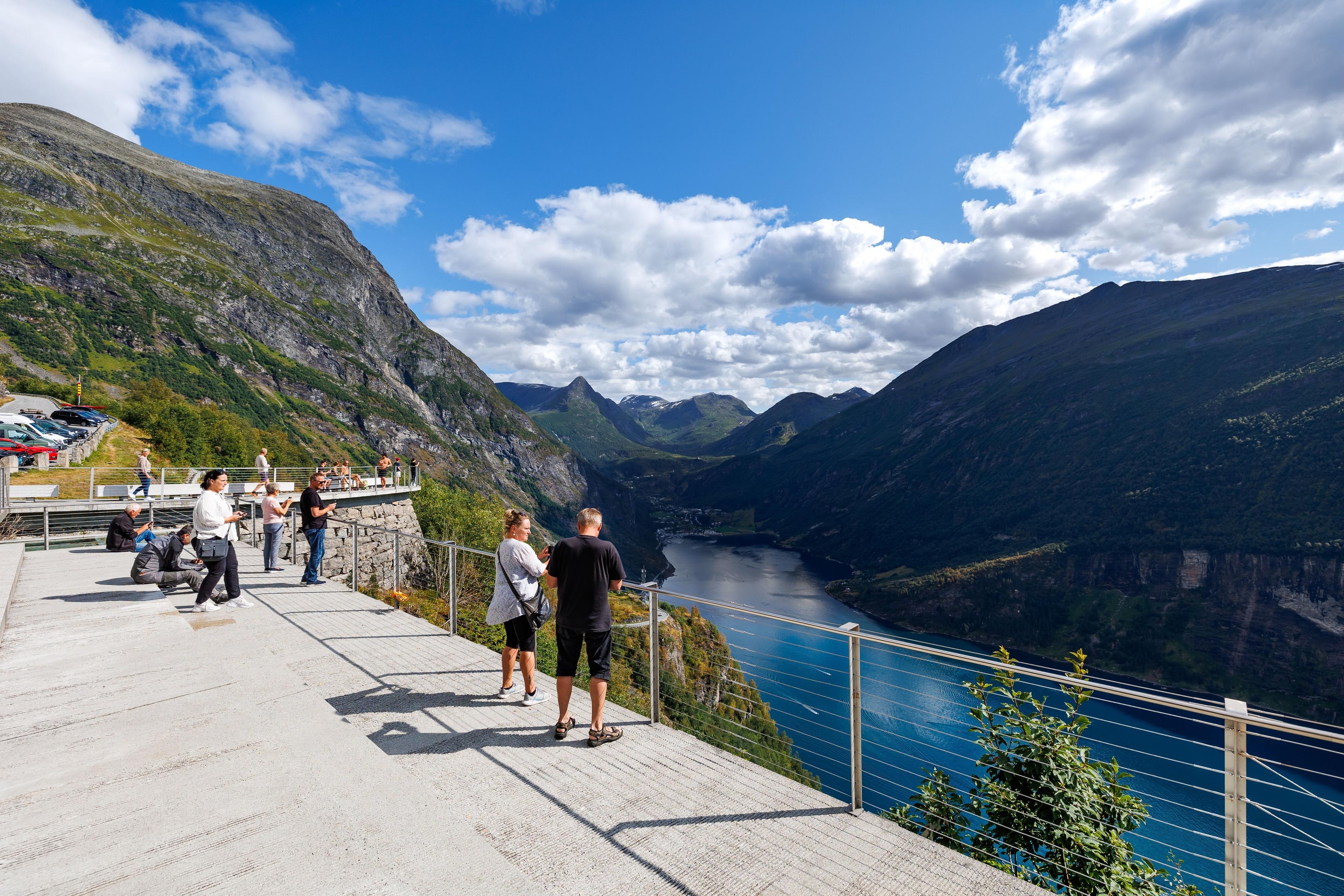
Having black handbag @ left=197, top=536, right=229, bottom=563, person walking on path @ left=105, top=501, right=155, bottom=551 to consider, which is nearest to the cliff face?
black handbag @ left=197, top=536, right=229, bottom=563

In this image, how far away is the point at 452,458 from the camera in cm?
14962

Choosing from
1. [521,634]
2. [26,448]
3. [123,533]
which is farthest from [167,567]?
[26,448]

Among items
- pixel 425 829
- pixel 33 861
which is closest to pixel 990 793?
pixel 425 829

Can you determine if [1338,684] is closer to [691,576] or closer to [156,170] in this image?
[691,576]

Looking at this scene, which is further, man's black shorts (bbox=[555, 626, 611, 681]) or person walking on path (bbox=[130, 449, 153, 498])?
person walking on path (bbox=[130, 449, 153, 498])

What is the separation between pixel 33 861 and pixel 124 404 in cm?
7527

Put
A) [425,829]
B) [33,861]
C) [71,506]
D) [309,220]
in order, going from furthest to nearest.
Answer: [309,220] → [71,506] → [425,829] → [33,861]

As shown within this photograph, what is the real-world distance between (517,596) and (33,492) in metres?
23.5

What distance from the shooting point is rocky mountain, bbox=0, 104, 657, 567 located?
308ft

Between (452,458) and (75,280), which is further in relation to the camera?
(452,458)

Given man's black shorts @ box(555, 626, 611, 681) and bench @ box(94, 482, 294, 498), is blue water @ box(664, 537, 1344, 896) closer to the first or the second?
bench @ box(94, 482, 294, 498)

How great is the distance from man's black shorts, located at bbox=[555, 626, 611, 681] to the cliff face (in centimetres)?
10831

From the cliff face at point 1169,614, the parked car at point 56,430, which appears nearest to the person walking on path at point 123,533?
the parked car at point 56,430

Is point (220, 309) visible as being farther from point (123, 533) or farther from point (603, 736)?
point (603, 736)
